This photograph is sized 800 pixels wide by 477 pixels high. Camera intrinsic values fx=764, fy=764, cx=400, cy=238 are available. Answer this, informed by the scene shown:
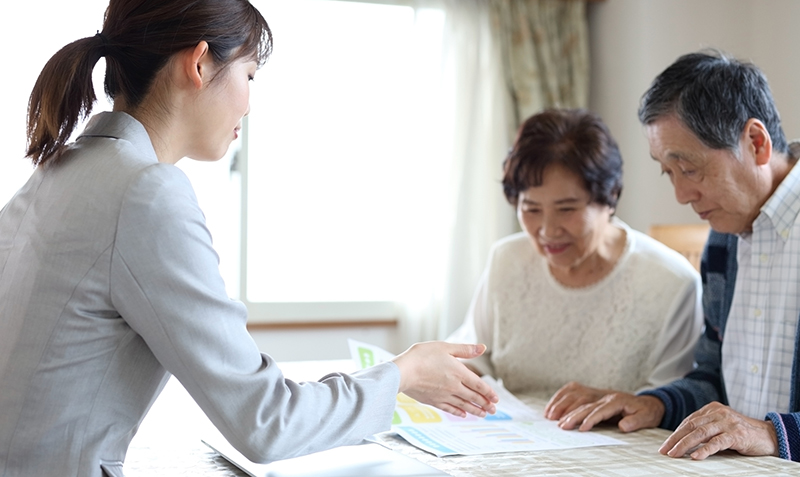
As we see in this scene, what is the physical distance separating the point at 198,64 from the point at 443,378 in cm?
53

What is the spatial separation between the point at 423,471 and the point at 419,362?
0.51ft

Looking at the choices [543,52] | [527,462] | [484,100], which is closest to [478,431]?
[527,462]

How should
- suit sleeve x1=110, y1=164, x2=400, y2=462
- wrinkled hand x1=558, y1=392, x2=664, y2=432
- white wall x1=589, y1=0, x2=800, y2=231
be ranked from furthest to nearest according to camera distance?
white wall x1=589, y1=0, x2=800, y2=231
wrinkled hand x1=558, y1=392, x2=664, y2=432
suit sleeve x1=110, y1=164, x2=400, y2=462

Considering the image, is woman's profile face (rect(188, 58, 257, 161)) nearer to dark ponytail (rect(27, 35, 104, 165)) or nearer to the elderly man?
dark ponytail (rect(27, 35, 104, 165))

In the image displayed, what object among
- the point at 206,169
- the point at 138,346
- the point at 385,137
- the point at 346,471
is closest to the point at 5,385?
the point at 138,346

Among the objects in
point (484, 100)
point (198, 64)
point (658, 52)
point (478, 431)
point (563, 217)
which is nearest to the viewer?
point (198, 64)

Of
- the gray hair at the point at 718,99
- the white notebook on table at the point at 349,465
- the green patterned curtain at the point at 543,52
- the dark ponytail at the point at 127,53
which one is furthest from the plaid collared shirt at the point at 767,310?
the green patterned curtain at the point at 543,52

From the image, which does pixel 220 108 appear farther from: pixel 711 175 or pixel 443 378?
pixel 711 175

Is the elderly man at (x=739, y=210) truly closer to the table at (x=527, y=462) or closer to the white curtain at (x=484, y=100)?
the table at (x=527, y=462)

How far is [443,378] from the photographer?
3.46 feet

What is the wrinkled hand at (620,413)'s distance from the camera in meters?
1.35

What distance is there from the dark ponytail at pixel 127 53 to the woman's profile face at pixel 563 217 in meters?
1.15

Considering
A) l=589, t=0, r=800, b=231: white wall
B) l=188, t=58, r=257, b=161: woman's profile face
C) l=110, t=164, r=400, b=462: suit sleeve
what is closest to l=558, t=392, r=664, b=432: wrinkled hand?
l=110, t=164, r=400, b=462: suit sleeve

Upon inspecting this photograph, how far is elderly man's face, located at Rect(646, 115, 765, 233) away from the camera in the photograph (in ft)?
4.81
